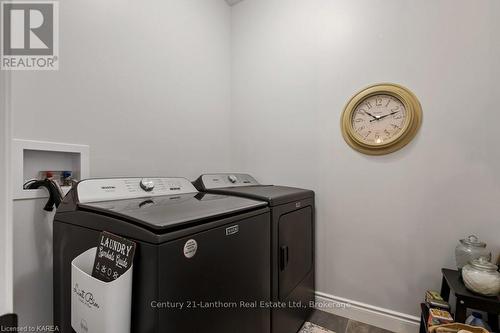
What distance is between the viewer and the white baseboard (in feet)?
5.18

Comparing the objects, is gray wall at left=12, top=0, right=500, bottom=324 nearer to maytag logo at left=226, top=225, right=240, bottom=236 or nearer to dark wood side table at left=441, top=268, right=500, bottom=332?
dark wood side table at left=441, top=268, right=500, bottom=332

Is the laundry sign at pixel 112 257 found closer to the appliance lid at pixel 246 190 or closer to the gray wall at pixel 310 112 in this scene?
the gray wall at pixel 310 112

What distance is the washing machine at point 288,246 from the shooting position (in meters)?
1.33

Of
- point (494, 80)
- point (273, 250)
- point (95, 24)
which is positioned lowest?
point (273, 250)

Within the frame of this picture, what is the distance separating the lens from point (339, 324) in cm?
171

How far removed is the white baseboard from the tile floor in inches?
1.3

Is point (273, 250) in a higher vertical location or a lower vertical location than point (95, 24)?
lower

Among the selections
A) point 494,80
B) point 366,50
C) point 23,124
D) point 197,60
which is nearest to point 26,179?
point 23,124

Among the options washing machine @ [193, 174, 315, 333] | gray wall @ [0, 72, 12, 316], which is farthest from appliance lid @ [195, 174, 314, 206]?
gray wall @ [0, 72, 12, 316]

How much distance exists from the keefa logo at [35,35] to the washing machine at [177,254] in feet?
1.91

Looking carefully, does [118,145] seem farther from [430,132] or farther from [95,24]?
[430,132]

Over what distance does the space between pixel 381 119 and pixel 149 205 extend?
154cm

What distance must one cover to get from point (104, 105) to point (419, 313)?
2.26m

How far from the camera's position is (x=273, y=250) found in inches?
51.1
